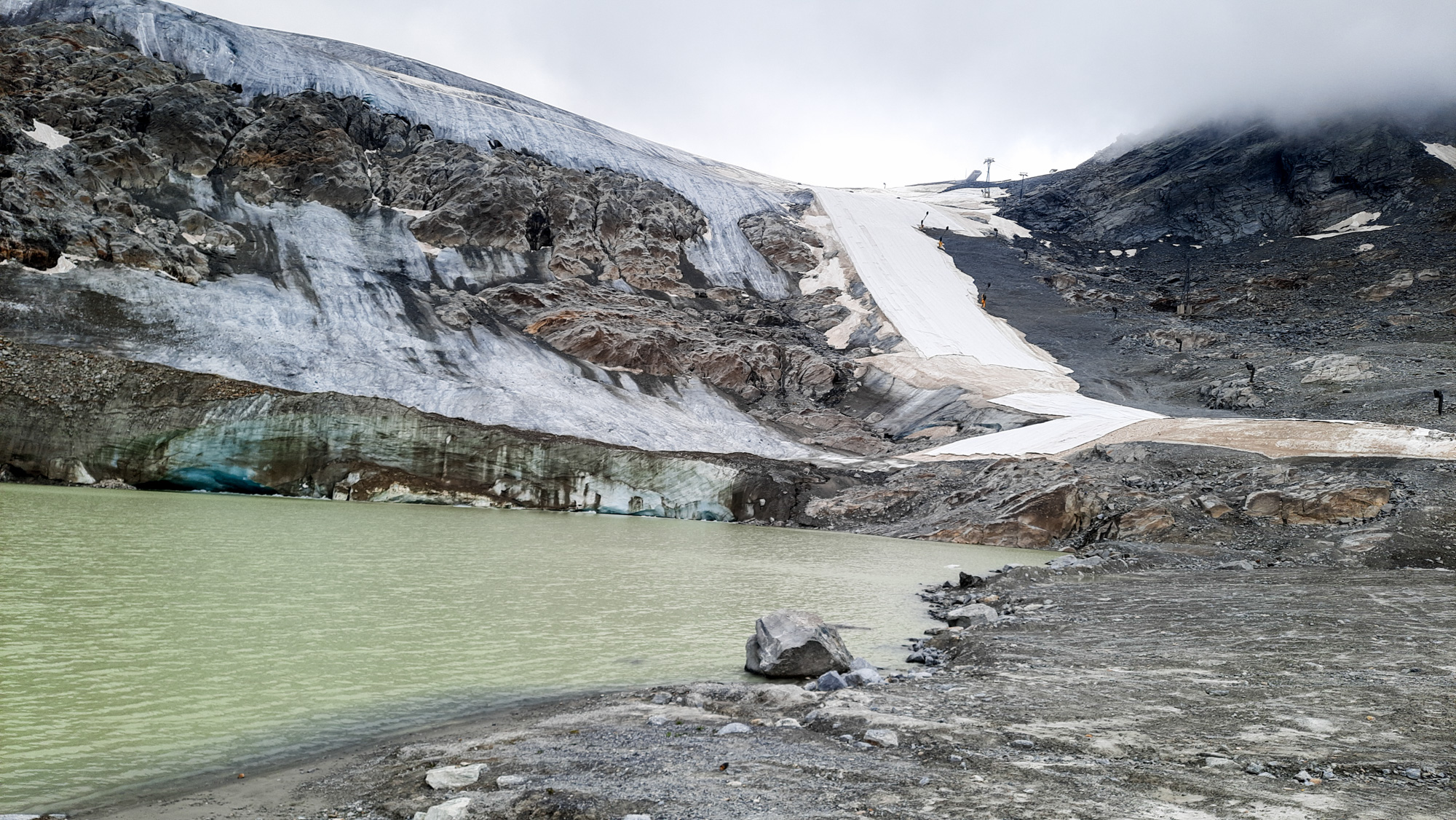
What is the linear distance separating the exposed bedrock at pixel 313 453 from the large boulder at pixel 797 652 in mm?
22314

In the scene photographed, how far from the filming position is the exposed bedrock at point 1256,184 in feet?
190

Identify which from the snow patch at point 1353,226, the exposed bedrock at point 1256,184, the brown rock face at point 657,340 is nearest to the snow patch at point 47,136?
the brown rock face at point 657,340

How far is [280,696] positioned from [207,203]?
4103 cm

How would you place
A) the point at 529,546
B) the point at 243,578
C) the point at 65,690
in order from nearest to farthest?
1. the point at 65,690
2. the point at 243,578
3. the point at 529,546

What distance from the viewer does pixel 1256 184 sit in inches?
2586

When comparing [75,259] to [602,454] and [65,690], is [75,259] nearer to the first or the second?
[602,454]

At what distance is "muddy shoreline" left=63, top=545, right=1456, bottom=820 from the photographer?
382 cm

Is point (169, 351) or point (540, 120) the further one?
point (540, 120)

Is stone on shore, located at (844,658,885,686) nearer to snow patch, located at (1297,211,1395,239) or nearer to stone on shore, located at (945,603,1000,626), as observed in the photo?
stone on shore, located at (945,603,1000,626)

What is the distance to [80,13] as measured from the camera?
46875 mm

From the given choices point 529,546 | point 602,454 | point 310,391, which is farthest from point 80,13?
point 529,546

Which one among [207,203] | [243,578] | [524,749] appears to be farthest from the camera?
[207,203]

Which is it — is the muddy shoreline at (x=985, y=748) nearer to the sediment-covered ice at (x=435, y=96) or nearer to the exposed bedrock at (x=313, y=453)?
the exposed bedrock at (x=313, y=453)

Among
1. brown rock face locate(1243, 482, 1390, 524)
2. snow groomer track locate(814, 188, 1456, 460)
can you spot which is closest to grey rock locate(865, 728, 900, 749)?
brown rock face locate(1243, 482, 1390, 524)
